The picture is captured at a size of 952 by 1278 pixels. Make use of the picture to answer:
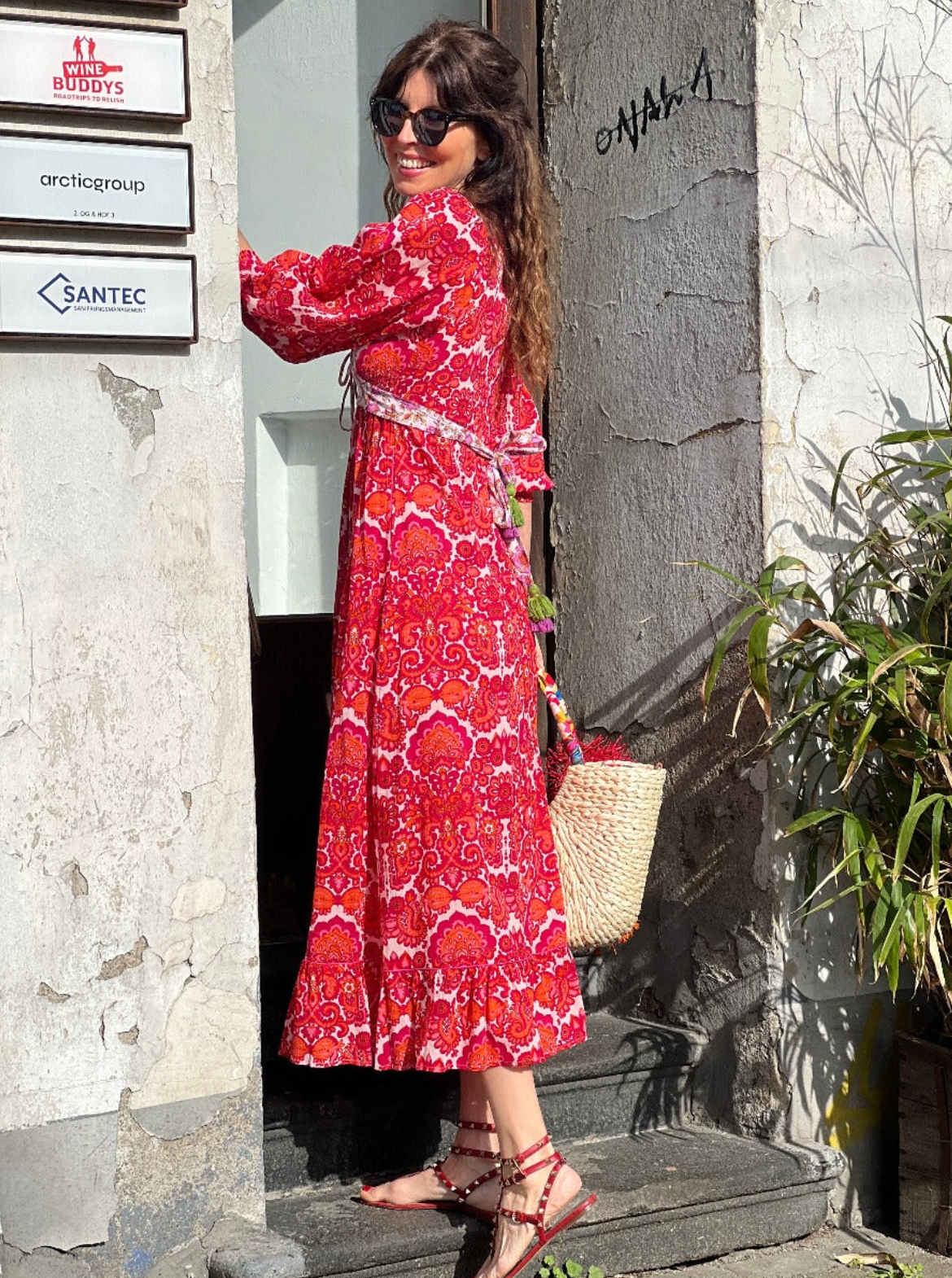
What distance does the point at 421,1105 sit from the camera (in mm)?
3258

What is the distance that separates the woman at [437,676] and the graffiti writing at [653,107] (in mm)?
693

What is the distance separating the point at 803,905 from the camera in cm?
330

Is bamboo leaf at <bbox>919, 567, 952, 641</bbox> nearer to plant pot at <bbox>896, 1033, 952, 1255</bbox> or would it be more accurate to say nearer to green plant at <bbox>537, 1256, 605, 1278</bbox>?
plant pot at <bbox>896, 1033, 952, 1255</bbox>

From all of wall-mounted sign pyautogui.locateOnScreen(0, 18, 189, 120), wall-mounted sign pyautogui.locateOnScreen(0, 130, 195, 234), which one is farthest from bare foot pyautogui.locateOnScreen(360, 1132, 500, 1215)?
wall-mounted sign pyautogui.locateOnScreen(0, 18, 189, 120)

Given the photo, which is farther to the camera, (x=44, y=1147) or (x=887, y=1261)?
(x=887, y=1261)

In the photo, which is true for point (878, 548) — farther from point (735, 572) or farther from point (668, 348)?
point (668, 348)

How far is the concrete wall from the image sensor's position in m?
3.41

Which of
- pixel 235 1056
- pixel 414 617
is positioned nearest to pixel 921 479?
pixel 414 617

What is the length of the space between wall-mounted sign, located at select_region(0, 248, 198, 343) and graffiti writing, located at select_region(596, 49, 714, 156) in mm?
1426

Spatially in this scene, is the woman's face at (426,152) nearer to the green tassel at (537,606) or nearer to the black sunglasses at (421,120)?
the black sunglasses at (421,120)

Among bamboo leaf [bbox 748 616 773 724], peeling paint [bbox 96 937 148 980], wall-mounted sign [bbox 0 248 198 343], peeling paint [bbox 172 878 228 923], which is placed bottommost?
peeling paint [bbox 96 937 148 980]

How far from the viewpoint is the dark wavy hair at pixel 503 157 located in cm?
288

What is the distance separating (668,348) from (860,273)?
44 cm

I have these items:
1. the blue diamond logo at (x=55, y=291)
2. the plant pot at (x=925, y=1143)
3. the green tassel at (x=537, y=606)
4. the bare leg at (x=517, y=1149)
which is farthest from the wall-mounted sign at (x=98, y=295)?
the plant pot at (x=925, y=1143)
